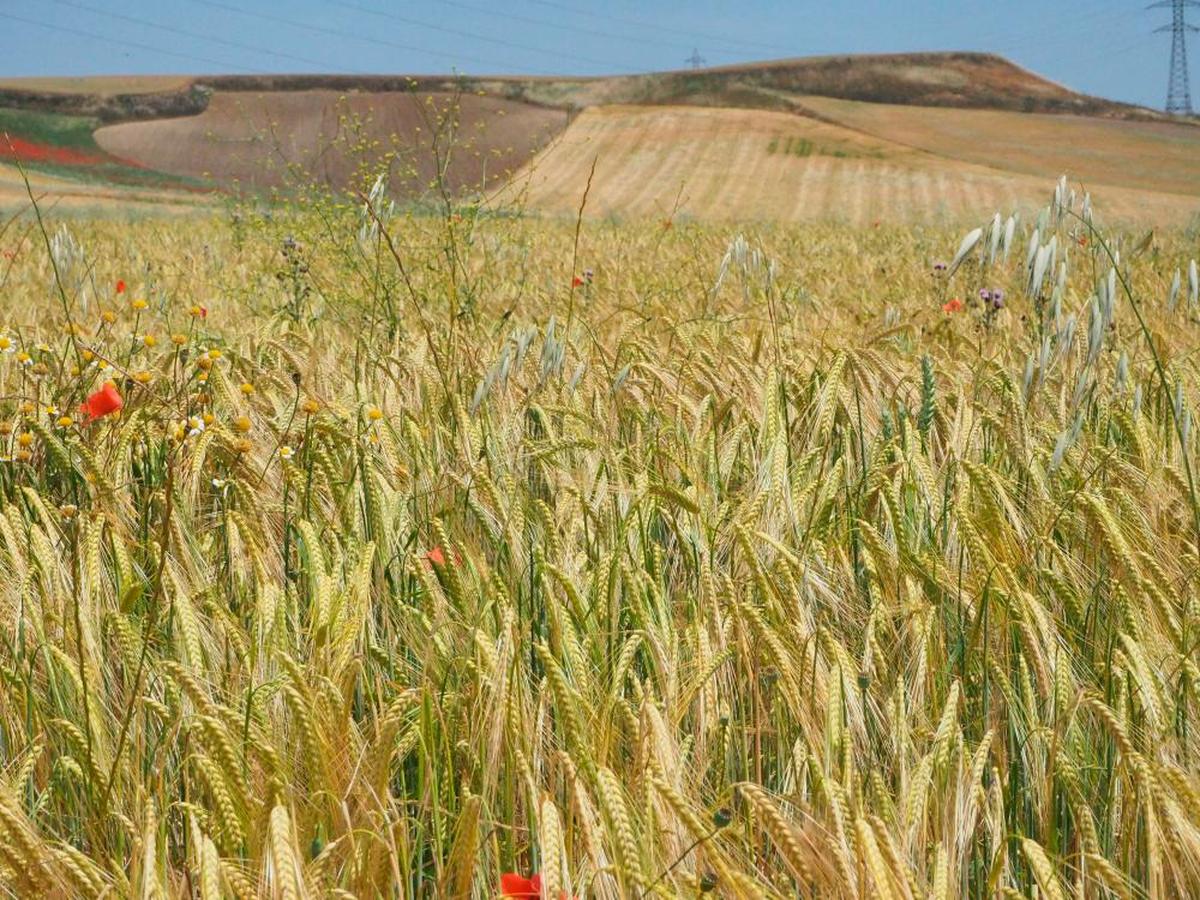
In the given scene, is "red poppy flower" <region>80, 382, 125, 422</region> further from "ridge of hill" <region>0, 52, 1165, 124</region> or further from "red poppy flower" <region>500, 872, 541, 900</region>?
"ridge of hill" <region>0, 52, 1165, 124</region>

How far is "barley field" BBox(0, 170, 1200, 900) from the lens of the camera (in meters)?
0.94

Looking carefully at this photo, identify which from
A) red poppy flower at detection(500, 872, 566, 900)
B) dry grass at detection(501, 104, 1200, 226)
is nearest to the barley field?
red poppy flower at detection(500, 872, 566, 900)

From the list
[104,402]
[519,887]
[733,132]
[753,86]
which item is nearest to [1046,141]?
[733,132]

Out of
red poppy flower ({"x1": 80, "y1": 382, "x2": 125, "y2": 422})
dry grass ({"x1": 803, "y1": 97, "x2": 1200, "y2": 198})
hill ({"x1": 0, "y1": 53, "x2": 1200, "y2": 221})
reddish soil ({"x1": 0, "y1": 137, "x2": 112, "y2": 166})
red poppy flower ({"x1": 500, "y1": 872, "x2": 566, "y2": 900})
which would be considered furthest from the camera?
reddish soil ({"x1": 0, "y1": 137, "x2": 112, "y2": 166})

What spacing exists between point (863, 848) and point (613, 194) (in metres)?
31.3

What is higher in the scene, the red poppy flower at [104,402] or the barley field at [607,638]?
the red poppy flower at [104,402]

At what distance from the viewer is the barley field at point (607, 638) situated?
37.1 inches

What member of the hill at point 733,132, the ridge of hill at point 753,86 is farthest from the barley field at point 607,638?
the ridge of hill at point 753,86

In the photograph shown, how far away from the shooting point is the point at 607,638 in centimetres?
→ 139

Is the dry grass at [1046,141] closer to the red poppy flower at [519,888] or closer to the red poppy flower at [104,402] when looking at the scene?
the red poppy flower at [104,402]

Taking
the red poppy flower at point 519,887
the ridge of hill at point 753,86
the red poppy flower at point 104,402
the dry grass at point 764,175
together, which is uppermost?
the ridge of hill at point 753,86

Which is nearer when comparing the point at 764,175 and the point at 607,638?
the point at 607,638

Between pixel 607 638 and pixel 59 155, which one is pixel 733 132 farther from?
pixel 607 638

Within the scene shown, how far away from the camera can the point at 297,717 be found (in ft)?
3.28
